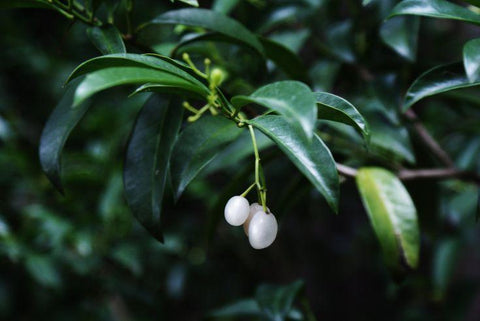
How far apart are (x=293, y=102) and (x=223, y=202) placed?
1.60 ft

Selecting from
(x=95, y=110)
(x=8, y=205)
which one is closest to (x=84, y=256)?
(x=8, y=205)

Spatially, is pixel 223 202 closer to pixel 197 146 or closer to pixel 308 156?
pixel 197 146

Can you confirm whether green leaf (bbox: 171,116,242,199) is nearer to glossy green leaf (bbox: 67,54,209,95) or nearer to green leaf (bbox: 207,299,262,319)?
glossy green leaf (bbox: 67,54,209,95)

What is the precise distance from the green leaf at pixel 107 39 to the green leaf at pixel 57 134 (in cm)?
7

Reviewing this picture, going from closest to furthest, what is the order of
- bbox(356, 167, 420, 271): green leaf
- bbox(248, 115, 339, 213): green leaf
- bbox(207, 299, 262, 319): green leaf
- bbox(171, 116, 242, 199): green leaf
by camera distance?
1. bbox(248, 115, 339, 213): green leaf
2. bbox(171, 116, 242, 199): green leaf
3. bbox(356, 167, 420, 271): green leaf
4. bbox(207, 299, 262, 319): green leaf

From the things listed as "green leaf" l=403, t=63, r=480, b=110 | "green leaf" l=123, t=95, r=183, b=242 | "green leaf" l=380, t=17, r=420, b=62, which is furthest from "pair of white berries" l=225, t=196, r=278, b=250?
"green leaf" l=380, t=17, r=420, b=62

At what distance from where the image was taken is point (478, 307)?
198cm

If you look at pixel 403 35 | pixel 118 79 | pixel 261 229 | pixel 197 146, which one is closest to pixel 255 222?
pixel 261 229

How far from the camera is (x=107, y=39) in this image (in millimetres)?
583

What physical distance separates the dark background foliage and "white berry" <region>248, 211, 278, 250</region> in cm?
28

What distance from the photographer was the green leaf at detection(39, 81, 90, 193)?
2.00 feet

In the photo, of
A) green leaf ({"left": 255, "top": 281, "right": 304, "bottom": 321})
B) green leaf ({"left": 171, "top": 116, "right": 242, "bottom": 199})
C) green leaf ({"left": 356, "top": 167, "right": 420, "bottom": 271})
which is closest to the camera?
green leaf ({"left": 171, "top": 116, "right": 242, "bottom": 199})

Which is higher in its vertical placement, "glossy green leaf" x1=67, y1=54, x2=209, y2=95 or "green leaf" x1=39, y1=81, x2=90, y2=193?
"glossy green leaf" x1=67, y1=54, x2=209, y2=95

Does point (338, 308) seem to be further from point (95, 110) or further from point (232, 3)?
point (232, 3)
